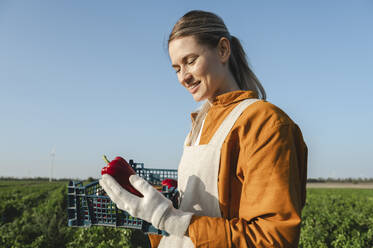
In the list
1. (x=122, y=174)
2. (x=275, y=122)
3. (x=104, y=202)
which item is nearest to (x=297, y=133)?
(x=275, y=122)

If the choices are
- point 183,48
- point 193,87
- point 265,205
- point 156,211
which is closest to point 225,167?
point 265,205

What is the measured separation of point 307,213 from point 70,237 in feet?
20.3

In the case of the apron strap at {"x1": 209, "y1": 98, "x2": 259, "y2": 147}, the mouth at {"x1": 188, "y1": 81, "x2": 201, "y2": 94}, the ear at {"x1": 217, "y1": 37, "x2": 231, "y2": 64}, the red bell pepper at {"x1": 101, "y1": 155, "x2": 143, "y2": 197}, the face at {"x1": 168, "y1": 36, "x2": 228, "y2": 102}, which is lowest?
the red bell pepper at {"x1": 101, "y1": 155, "x2": 143, "y2": 197}

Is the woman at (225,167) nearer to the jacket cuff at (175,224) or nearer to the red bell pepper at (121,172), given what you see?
the jacket cuff at (175,224)

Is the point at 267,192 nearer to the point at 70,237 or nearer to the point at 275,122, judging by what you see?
the point at 275,122

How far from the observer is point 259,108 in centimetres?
132

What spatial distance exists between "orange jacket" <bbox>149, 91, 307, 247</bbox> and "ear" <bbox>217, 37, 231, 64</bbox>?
1.18 feet

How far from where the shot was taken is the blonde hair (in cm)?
153

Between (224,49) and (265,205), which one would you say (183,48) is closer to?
(224,49)

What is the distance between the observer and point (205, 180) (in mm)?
1385

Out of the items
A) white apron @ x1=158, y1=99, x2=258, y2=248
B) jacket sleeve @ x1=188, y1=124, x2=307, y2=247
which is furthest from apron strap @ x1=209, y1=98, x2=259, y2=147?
jacket sleeve @ x1=188, y1=124, x2=307, y2=247

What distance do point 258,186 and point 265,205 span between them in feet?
0.25

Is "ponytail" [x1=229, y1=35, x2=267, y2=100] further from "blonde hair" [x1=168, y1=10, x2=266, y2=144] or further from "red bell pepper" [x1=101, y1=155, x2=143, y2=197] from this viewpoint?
"red bell pepper" [x1=101, y1=155, x2=143, y2=197]

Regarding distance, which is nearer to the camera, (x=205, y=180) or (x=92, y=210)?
(x=205, y=180)
